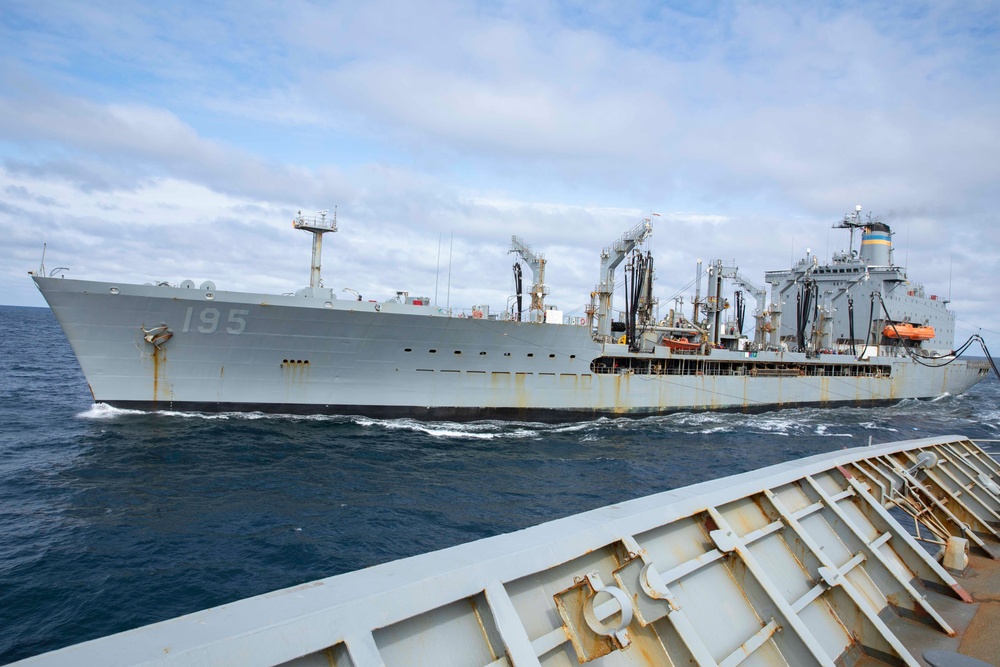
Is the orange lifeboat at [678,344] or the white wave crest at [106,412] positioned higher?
the orange lifeboat at [678,344]

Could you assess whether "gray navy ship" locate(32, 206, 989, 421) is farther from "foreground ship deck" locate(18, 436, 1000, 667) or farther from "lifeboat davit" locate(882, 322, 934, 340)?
"foreground ship deck" locate(18, 436, 1000, 667)

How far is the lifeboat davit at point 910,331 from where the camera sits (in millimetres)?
36469

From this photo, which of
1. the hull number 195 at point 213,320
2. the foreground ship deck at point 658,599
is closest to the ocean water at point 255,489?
the hull number 195 at point 213,320

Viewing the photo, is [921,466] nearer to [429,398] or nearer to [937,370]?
[429,398]

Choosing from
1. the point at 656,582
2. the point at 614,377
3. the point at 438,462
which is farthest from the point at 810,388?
the point at 656,582

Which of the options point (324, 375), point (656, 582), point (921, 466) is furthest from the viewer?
point (324, 375)

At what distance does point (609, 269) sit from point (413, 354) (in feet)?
37.1

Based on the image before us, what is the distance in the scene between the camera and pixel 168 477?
38.7 ft

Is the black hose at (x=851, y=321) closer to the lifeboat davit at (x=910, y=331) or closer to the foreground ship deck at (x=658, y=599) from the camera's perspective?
the lifeboat davit at (x=910, y=331)

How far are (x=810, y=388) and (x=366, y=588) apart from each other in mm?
32453

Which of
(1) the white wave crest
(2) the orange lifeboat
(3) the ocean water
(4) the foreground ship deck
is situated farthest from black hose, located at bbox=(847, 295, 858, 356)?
(1) the white wave crest

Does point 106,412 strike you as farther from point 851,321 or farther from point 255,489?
point 851,321

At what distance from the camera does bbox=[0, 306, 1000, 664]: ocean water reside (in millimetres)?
7477

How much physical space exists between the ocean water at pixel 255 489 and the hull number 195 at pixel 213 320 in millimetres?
2739
